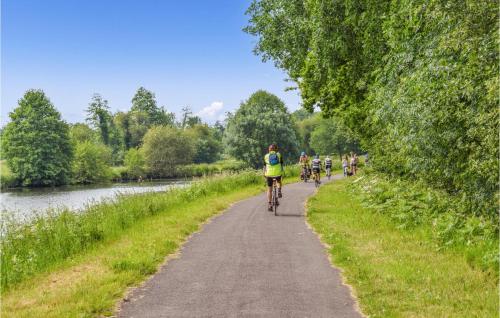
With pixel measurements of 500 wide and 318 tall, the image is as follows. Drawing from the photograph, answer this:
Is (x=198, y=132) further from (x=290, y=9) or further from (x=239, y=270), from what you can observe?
(x=239, y=270)

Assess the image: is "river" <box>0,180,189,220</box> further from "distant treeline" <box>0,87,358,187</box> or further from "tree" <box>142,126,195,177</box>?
"tree" <box>142,126,195,177</box>

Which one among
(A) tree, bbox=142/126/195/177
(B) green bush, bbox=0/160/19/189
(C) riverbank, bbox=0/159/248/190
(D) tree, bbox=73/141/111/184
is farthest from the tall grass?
(A) tree, bbox=142/126/195/177

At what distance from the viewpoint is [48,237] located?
11.5m

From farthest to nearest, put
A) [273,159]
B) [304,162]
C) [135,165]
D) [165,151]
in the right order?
[165,151] < [135,165] < [304,162] < [273,159]

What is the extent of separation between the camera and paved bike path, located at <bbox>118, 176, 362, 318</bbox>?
6.31 meters

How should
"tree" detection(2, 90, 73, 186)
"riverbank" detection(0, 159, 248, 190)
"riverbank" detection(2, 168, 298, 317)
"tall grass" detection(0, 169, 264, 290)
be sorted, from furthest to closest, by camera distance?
"riverbank" detection(0, 159, 248, 190)
"tree" detection(2, 90, 73, 186)
"tall grass" detection(0, 169, 264, 290)
"riverbank" detection(2, 168, 298, 317)

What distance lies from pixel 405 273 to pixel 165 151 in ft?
268

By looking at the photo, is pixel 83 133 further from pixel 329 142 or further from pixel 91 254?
pixel 91 254

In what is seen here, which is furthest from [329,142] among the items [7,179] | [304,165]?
[304,165]

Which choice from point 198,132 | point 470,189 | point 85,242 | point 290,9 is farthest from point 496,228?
point 198,132

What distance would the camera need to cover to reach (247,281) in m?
7.62

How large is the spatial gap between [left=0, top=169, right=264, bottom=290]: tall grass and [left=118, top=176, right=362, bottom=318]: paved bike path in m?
2.78

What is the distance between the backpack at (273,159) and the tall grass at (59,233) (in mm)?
4636

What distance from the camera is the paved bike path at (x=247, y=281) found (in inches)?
249
